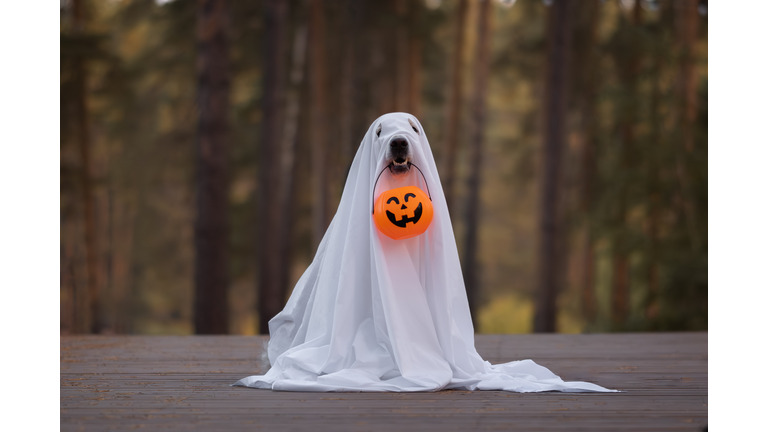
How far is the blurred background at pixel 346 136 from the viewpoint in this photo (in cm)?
1102

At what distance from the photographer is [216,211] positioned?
9.12m

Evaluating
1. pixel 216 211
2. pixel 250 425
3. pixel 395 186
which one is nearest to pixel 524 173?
pixel 216 211

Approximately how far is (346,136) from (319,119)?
82cm

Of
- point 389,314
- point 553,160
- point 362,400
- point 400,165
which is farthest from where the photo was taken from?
point 553,160

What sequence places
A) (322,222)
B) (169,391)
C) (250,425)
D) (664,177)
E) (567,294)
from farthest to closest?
(567,294)
(322,222)
(664,177)
(169,391)
(250,425)

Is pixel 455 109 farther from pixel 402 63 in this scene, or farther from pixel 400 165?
pixel 400 165

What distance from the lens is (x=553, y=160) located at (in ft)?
36.6

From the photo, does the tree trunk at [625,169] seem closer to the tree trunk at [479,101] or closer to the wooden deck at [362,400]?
the tree trunk at [479,101]

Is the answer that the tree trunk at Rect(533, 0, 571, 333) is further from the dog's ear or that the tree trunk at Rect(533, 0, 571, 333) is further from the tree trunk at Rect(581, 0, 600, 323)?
the dog's ear

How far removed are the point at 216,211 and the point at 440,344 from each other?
530cm

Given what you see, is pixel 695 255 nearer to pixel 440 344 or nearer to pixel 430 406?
pixel 440 344

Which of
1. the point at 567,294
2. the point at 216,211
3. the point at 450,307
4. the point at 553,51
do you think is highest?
the point at 553,51

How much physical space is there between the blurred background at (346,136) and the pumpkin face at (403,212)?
518 centimetres

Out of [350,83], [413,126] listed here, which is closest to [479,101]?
[350,83]
